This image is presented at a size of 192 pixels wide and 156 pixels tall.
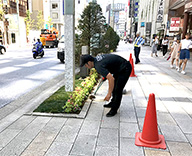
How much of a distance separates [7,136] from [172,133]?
2.92 metres

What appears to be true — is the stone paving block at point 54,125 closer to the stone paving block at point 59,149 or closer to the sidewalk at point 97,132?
the sidewalk at point 97,132

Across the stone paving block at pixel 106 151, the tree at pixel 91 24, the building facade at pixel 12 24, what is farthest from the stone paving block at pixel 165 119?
the building facade at pixel 12 24

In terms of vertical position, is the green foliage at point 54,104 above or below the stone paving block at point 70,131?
above

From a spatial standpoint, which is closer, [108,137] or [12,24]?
[108,137]

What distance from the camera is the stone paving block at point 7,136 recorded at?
299cm

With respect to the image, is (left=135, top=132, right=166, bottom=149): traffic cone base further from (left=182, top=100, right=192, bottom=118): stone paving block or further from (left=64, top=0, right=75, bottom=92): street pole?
(left=64, top=0, right=75, bottom=92): street pole

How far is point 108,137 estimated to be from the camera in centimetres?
316

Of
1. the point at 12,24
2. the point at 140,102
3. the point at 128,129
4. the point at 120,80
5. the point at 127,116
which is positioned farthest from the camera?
the point at 12,24

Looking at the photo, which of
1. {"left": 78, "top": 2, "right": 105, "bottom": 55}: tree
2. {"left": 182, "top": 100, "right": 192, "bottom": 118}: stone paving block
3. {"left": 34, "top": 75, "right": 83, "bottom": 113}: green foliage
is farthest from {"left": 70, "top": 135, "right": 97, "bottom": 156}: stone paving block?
{"left": 78, "top": 2, "right": 105, "bottom": 55}: tree

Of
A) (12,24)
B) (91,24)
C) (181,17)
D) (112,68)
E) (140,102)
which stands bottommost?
(140,102)

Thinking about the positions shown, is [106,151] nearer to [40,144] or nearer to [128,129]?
[128,129]

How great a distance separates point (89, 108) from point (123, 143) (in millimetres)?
1611

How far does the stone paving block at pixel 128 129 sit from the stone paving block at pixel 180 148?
619 mm

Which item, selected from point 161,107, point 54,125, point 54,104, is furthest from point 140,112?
point 54,104
